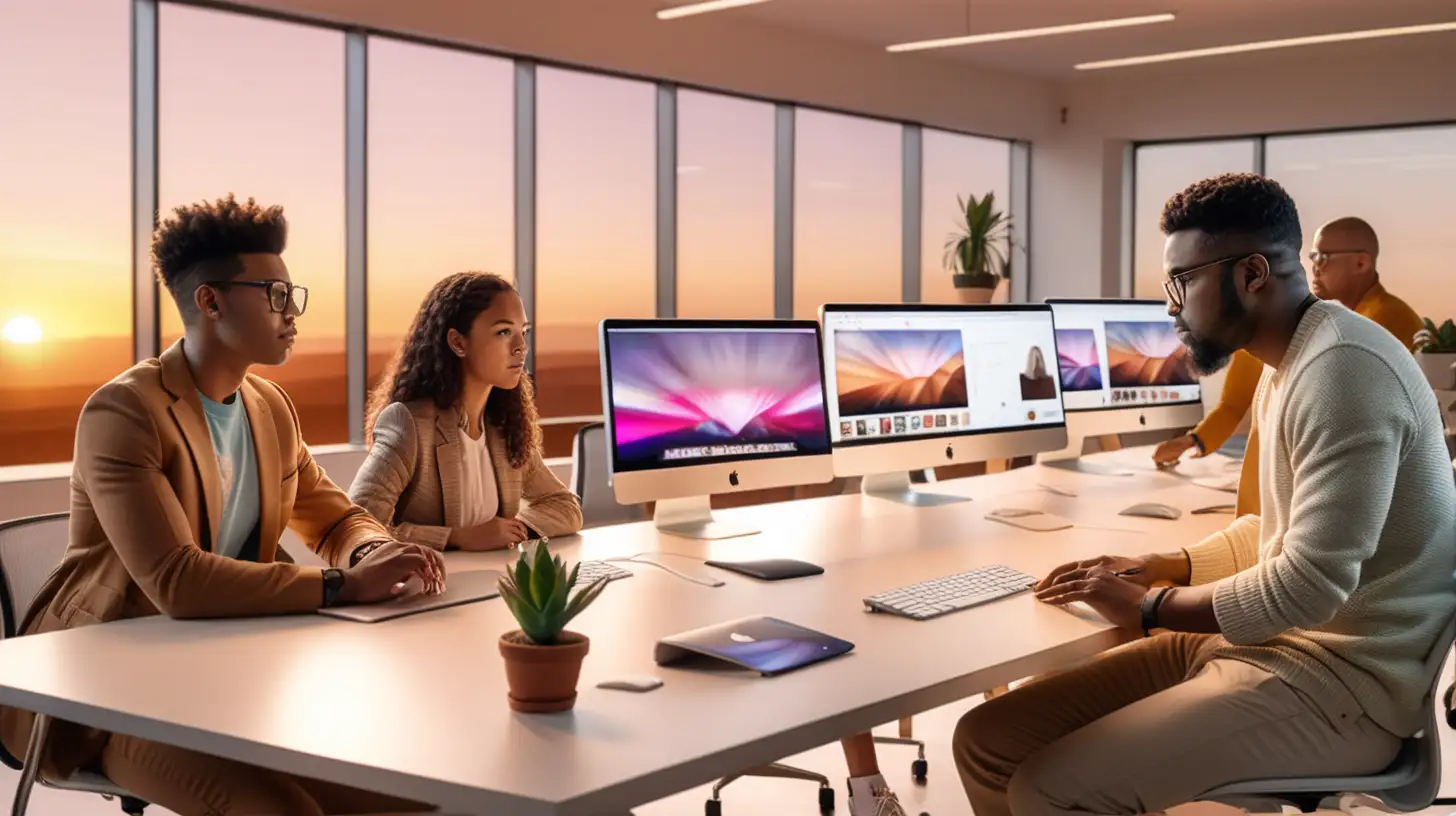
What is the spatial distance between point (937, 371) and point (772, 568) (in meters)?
1.15

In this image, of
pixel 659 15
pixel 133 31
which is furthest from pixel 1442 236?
pixel 133 31

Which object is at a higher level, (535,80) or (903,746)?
(535,80)

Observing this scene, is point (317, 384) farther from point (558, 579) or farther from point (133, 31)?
point (558, 579)

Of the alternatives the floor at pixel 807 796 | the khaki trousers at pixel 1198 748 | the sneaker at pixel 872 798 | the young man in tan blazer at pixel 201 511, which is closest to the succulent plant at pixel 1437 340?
the floor at pixel 807 796

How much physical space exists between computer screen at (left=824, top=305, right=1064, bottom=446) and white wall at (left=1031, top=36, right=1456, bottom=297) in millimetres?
6169

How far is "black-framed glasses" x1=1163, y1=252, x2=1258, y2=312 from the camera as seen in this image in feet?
6.73

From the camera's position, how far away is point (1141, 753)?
75.0 inches

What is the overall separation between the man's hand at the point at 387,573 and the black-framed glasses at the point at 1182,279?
129cm

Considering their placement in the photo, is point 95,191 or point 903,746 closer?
point 903,746

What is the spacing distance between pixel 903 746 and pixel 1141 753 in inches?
77.5

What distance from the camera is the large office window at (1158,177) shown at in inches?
377

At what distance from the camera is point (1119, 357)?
14.1 feet

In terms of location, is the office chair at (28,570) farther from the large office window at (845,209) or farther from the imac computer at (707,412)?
the large office window at (845,209)

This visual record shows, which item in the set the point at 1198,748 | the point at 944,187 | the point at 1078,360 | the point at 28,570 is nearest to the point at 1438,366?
the point at 1078,360
